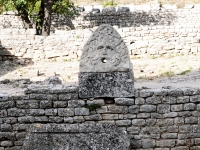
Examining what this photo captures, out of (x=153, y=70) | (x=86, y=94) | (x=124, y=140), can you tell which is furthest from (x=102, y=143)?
(x=153, y=70)

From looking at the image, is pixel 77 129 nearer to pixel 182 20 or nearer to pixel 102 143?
pixel 102 143

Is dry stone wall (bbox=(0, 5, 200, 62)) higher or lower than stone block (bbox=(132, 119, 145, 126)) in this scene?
higher

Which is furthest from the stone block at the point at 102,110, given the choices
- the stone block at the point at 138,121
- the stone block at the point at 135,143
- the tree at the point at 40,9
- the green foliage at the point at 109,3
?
the green foliage at the point at 109,3

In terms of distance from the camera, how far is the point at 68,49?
42.9 ft

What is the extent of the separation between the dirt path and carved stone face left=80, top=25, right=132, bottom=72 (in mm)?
3864

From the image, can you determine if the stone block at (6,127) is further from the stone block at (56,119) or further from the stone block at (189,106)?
the stone block at (189,106)

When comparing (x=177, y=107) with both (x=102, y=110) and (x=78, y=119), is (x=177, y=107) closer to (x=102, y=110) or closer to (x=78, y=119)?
(x=102, y=110)

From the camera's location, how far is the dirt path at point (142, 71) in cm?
989

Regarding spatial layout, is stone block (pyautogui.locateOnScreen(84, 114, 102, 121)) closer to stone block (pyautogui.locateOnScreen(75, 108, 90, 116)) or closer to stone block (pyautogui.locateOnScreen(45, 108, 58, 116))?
stone block (pyautogui.locateOnScreen(75, 108, 90, 116))

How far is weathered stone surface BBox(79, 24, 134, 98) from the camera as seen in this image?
5770 mm

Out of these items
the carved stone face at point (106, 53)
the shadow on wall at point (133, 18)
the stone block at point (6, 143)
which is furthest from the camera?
the shadow on wall at point (133, 18)

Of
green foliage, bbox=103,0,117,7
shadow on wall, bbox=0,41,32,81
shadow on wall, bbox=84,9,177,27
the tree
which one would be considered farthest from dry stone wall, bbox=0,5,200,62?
green foliage, bbox=103,0,117,7

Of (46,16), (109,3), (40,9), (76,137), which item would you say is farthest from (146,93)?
(109,3)

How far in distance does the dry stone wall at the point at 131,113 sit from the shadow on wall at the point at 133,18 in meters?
13.9
